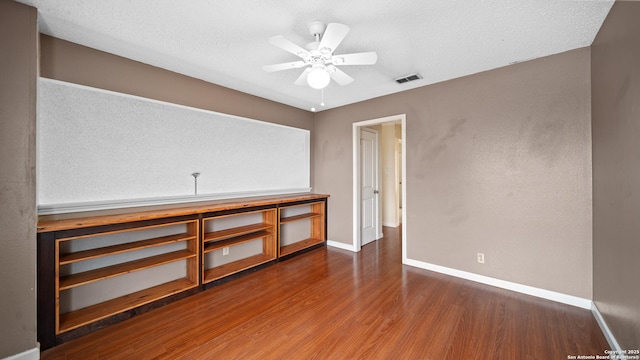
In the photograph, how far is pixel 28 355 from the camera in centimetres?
170

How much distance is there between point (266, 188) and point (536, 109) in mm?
3493

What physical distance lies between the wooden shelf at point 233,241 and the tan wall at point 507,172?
2139 millimetres

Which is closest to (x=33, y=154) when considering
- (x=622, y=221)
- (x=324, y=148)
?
(x=324, y=148)

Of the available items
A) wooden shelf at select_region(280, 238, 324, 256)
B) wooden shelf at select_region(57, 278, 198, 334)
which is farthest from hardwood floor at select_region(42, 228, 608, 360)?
wooden shelf at select_region(280, 238, 324, 256)

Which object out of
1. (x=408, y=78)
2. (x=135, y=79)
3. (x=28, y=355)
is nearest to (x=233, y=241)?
(x=28, y=355)

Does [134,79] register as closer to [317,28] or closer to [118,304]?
[317,28]

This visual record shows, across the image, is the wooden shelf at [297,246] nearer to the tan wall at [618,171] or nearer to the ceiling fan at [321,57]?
the ceiling fan at [321,57]

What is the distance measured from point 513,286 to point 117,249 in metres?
4.09

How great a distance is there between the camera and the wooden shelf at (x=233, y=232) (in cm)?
287

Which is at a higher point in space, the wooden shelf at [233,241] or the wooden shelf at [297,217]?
the wooden shelf at [297,217]

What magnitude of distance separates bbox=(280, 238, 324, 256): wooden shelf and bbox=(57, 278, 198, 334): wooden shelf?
1388 mm

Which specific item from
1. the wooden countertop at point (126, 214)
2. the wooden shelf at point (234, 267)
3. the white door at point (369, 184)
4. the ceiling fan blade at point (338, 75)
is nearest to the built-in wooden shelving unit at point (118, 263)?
the wooden countertop at point (126, 214)

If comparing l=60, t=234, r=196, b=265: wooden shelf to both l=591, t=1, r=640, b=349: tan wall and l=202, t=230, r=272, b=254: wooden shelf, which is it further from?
l=591, t=1, r=640, b=349: tan wall

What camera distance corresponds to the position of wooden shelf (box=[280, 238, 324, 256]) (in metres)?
3.78
